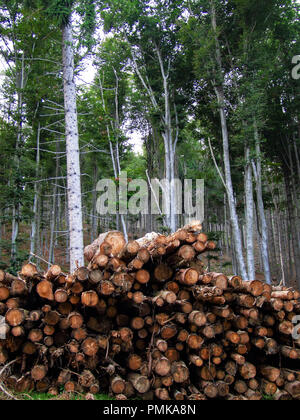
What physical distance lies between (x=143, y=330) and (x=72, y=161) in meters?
4.84

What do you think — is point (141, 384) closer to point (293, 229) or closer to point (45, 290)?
point (45, 290)

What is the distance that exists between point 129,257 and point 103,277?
0.41 meters

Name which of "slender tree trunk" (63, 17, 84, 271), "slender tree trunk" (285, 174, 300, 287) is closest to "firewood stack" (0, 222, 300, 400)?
"slender tree trunk" (63, 17, 84, 271)

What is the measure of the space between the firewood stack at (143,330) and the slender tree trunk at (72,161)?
11.1 feet

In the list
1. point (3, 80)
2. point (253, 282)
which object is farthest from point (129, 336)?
point (3, 80)

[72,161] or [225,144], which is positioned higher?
[225,144]

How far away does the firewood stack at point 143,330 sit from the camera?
3316mm

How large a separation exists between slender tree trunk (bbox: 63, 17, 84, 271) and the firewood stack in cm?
337

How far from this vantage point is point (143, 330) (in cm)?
354

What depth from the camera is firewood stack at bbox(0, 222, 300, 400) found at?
332 centimetres

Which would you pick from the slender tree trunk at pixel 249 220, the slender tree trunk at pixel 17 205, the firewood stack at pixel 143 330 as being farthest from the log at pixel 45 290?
the slender tree trunk at pixel 249 220

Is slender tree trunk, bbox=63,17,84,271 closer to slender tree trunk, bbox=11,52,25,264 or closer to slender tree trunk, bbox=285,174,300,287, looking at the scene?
slender tree trunk, bbox=11,52,25,264

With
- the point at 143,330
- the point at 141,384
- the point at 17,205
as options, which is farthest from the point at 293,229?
the point at 141,384

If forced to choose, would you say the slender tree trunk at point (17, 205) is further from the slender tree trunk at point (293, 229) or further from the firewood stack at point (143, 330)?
the slender tree trunk at point (293, 229)
